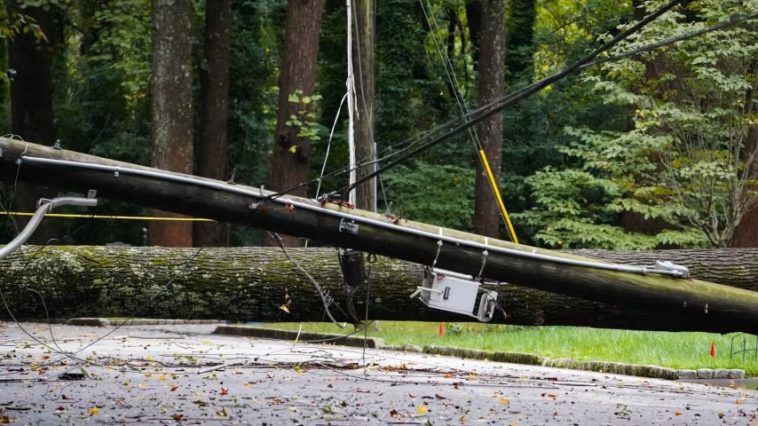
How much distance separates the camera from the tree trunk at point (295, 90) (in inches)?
932

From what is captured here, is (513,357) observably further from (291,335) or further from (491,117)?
(491,117)

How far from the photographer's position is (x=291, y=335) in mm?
19328

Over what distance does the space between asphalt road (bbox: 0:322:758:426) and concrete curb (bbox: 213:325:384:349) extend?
2004 mm

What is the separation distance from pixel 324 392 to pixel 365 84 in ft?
30.4

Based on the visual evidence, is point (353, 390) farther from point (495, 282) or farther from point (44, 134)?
point (44, 134)

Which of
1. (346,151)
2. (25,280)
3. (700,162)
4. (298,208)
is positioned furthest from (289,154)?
(298,208)

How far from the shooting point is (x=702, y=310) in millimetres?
9234

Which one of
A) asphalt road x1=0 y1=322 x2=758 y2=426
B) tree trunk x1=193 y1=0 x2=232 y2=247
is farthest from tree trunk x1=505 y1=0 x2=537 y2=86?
asphalt road x1=0 y1=322 x2=758 y2=426

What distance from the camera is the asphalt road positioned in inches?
345

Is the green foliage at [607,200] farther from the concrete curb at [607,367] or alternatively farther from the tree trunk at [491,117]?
the concrete curb at [607,367]

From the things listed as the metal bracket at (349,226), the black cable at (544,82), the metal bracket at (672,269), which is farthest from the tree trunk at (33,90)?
the metal bracket at (672,269)

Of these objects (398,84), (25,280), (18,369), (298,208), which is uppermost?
(398,84)

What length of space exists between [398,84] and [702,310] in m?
24.5

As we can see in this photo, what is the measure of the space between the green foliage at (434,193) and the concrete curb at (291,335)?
30.8 feet
